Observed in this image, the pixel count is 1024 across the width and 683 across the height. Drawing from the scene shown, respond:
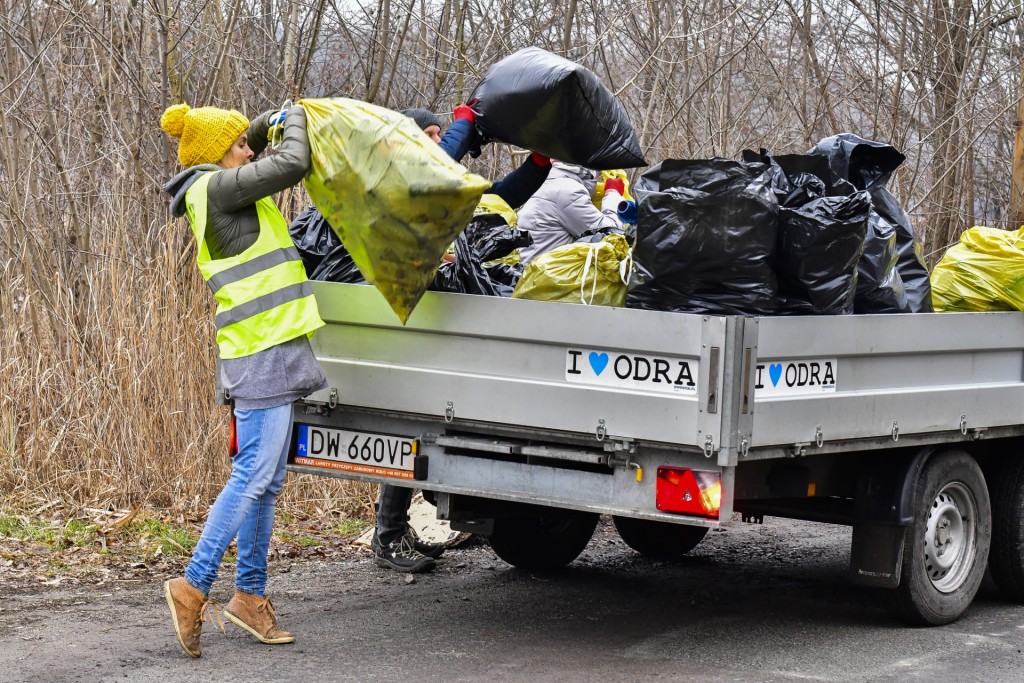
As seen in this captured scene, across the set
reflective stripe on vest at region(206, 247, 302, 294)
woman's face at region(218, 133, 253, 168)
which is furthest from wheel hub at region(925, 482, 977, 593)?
woman's face at region(218, 133, 253, 168)

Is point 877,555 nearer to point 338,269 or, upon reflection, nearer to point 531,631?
point 531,631

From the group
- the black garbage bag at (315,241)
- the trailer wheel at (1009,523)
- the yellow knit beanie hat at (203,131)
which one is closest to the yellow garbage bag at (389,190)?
the yellow knit beanie hat at (203,131)

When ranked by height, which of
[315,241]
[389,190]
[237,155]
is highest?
[237,155]

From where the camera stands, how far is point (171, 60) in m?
8.43

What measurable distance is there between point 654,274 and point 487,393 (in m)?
0.71

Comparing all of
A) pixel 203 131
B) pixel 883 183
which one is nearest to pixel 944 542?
pixel 883 183

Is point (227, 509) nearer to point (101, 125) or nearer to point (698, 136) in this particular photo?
point (101, 125)

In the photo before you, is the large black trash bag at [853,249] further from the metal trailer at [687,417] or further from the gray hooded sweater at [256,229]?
the gray hooded sweater at [256,229]

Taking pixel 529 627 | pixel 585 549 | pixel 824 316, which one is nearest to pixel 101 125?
pixel 585 549

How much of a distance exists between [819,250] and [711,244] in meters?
0.41

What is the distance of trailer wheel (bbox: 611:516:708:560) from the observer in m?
6.62

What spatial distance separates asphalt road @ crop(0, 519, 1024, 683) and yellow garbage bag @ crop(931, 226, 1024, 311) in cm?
134

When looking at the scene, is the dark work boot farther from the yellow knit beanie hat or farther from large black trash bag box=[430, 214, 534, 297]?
the yellow knit beanie hat

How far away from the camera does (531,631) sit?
5.15 metres
